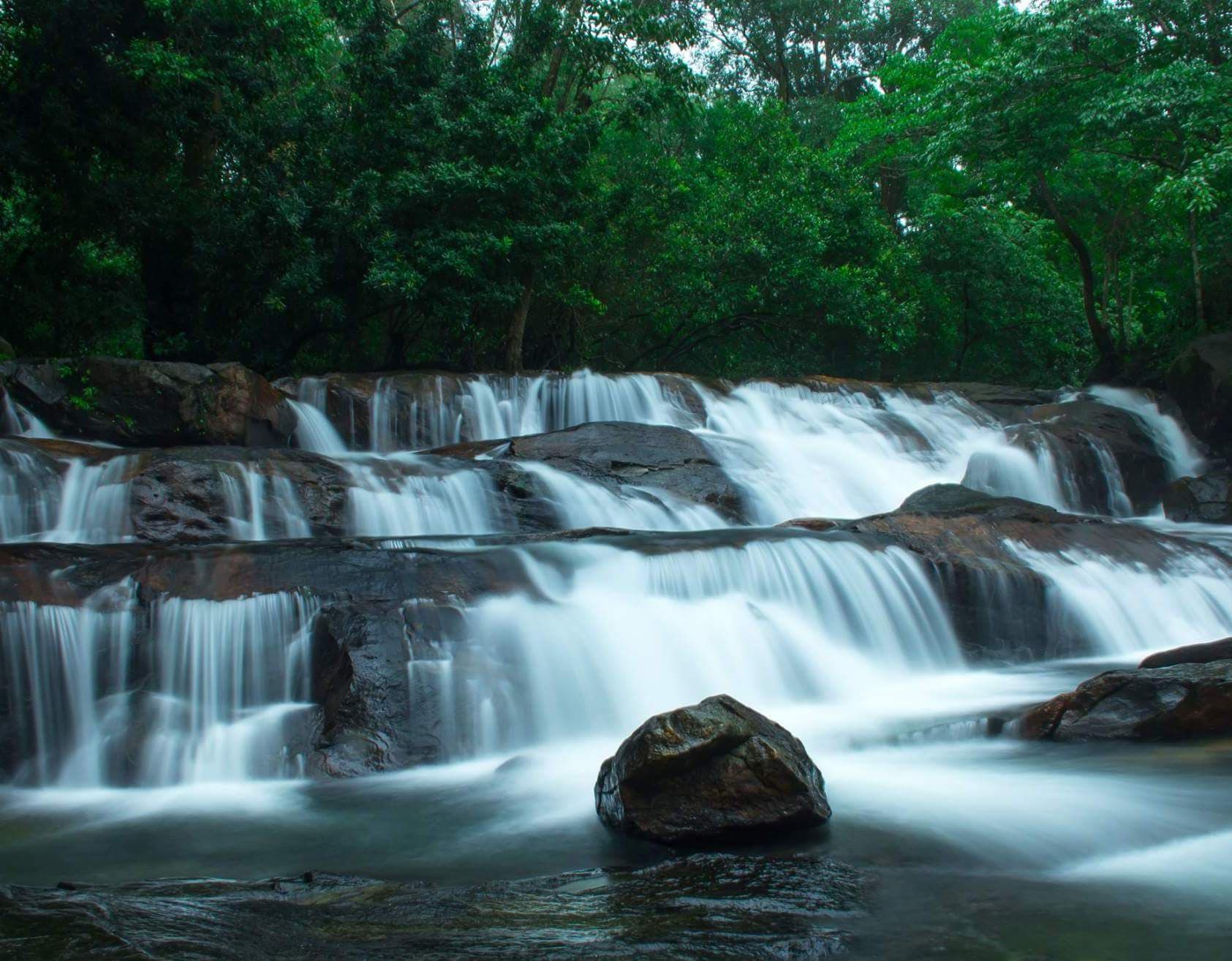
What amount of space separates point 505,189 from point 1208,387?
1161 cm

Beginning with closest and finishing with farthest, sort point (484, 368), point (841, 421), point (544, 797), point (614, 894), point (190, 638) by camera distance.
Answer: point (614, 894) < point (544, 797) < point (190, 638) < point (841, 421) < point (484, 368)

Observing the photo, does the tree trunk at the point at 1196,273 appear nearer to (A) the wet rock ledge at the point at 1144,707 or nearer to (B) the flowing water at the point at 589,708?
(B) the flowing water at the point at 589,708

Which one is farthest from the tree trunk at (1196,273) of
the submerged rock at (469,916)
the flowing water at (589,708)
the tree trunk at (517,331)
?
the submerged rock at (469,916)

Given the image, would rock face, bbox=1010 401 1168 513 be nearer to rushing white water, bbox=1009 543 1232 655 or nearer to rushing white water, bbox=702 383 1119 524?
rushing white water, bbox=702 383 1119 524

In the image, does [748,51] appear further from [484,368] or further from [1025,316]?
[484,368]

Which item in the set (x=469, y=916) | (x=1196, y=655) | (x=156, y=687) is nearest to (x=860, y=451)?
(x=1196, y=655)

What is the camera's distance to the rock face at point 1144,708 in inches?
229

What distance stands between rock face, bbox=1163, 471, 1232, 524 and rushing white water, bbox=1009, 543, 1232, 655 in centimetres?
364

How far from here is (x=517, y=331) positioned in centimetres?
1891

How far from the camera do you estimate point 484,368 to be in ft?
68.2

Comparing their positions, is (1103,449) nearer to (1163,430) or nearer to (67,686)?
(1163,430)

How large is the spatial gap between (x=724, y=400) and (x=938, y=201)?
1038 centimetres

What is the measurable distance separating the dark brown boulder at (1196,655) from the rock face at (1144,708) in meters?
0.49

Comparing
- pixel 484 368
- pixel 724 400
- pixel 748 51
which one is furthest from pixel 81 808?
pixel 748 51
